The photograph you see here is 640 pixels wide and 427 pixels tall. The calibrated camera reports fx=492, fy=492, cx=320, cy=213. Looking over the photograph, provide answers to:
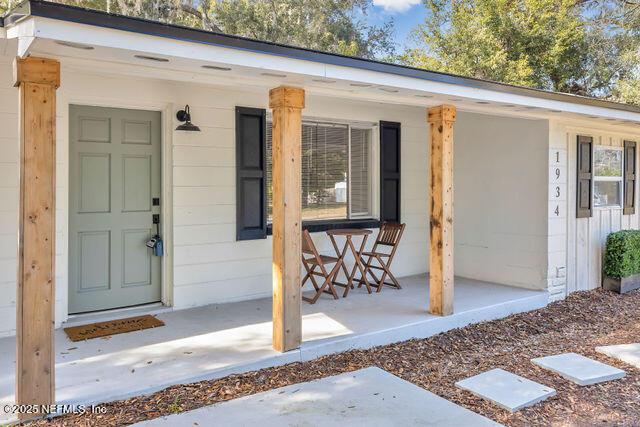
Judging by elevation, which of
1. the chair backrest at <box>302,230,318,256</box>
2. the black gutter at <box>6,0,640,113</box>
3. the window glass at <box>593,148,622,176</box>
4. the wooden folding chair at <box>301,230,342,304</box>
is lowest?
the wooden folding chair at <box>301,230,342,304</box>

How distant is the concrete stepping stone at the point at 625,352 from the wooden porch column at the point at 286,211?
7.98 feet

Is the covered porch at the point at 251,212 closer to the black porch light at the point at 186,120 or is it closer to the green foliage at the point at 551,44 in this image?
the black porch light at the point at 186,120

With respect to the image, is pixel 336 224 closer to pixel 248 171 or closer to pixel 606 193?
pixel 248 171

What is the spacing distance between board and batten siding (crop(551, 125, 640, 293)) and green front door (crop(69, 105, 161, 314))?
14.6ft

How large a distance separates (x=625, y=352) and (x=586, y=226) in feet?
8.71

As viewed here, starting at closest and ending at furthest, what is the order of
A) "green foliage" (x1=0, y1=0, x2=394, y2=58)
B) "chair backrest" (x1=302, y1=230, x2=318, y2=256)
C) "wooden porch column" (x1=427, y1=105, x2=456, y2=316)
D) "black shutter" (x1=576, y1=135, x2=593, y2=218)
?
"wooden porch column" (x1=427, y1=105, x2=456, y2=316) < "chair backrest" (x1=302, y1=230, x2=318, y2=256) < "black shutter" (x1=576, y1=135, x2=593, y2=218) < "green foliage" (x1=0, y1=0, x2=394, y2=58)

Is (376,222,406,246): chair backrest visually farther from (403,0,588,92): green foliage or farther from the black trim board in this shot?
(403,0,588,92): green foliage

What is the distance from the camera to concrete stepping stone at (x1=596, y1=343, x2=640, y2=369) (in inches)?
144

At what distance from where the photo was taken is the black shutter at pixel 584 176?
19.4ft

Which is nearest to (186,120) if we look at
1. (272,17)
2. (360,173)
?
(360,173)

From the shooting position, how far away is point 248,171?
16.7ft

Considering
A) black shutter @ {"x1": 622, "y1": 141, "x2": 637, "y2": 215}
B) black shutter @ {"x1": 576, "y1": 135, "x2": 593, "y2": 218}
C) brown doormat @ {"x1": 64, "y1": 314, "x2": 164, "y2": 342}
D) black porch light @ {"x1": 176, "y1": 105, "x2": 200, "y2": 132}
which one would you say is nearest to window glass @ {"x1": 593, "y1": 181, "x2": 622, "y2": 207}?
black shutter @ {"x1": 622, "y1": 141, "x2": 637, "y2": 215}

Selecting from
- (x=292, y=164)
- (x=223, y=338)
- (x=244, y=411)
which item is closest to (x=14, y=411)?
(x=244, y=411)

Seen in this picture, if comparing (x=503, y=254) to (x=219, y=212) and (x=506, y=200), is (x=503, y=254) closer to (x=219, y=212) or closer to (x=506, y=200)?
(x=506, y=200)
